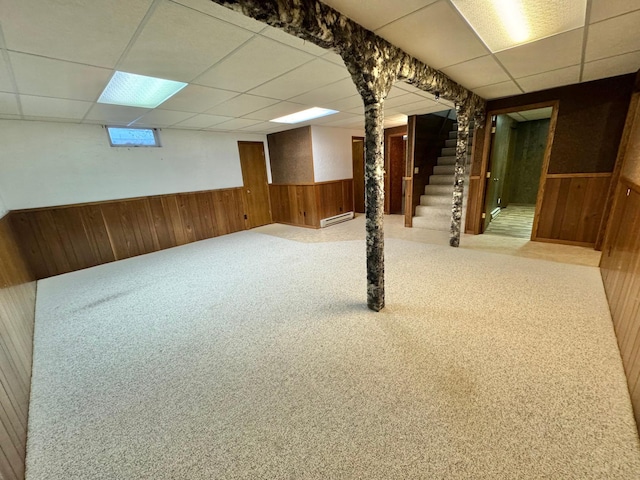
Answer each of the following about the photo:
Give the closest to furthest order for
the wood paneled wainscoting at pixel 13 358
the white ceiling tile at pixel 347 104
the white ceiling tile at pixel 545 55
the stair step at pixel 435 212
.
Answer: the wood paneled wainscoting at pixel 13 358 → the white ceiling tile at pixel 545 55 → the white ceiling tile at pixel 347 104 → the stair step at pixel 435 212

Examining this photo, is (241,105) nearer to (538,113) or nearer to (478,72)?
(478,72)

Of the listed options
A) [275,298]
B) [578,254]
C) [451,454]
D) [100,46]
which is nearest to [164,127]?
[100,46]

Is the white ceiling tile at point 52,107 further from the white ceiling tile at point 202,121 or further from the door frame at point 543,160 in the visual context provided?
the door frame at point 543,160

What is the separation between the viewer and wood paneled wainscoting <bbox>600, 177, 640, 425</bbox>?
1469mm

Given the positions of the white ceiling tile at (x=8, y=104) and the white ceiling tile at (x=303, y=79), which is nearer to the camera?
the white ceiling tile at (x=303, y=79)

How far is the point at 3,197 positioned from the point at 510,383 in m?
5.93

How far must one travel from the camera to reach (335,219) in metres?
6.14

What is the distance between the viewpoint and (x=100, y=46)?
1.69 m

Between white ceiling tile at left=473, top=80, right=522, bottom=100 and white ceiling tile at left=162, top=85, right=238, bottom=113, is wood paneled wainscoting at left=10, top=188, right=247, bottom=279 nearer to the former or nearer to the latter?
white ceiling tile at left=162, top=85, right=238, bottom=113

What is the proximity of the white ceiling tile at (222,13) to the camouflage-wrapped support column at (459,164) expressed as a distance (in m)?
2.97

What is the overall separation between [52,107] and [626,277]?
5.86m

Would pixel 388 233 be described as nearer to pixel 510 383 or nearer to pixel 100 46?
pixel 510 383

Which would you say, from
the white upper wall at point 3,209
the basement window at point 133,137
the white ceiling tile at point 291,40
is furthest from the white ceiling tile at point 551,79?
the white upper wall at point 3,209

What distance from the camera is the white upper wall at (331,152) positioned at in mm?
5492
